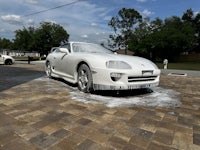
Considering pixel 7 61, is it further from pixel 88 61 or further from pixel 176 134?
pixel 176 134

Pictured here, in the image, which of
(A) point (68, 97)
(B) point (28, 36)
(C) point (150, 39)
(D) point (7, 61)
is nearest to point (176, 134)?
(A) point (68, 97)

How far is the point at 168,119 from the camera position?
253 cm

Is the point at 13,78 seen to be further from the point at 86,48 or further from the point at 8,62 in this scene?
the point at 8,62

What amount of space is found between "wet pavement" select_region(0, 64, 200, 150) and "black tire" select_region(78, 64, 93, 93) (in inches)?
17.1

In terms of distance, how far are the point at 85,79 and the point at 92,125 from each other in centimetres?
175

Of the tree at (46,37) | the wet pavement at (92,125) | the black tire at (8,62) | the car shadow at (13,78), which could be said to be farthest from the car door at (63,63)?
the tree at (46,37)

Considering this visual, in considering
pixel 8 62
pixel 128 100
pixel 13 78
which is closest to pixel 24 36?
pixel 8 62

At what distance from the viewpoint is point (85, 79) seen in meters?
3.88

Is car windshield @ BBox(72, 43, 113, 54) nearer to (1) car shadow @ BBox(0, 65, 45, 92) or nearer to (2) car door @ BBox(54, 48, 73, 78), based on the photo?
(2) car door @ BBox(54, 48, 73, 78)

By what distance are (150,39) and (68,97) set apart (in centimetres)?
2911

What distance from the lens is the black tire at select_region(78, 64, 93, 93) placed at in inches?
A: 145

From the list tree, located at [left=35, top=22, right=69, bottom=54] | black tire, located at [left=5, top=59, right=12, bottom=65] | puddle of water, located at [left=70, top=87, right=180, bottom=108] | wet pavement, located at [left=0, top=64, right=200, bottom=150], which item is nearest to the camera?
wet pavement, located at [left=0, top=64, right=200, bottom=150]

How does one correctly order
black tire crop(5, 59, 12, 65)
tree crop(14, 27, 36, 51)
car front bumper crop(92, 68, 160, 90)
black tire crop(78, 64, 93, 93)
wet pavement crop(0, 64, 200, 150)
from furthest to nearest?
tree crop(14, 27, 36, 51) → black tire crop(5, 59, 12, 65) → black tire crop(78, 64, 93, 93) → car front bumper crop(92, 68, 160, 90) → wet pavement crop(0, 64, 200, 150)


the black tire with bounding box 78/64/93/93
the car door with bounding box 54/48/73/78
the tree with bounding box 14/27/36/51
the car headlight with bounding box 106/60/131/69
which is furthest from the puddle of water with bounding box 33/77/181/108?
the tree with bounding box 14/27/36/51
